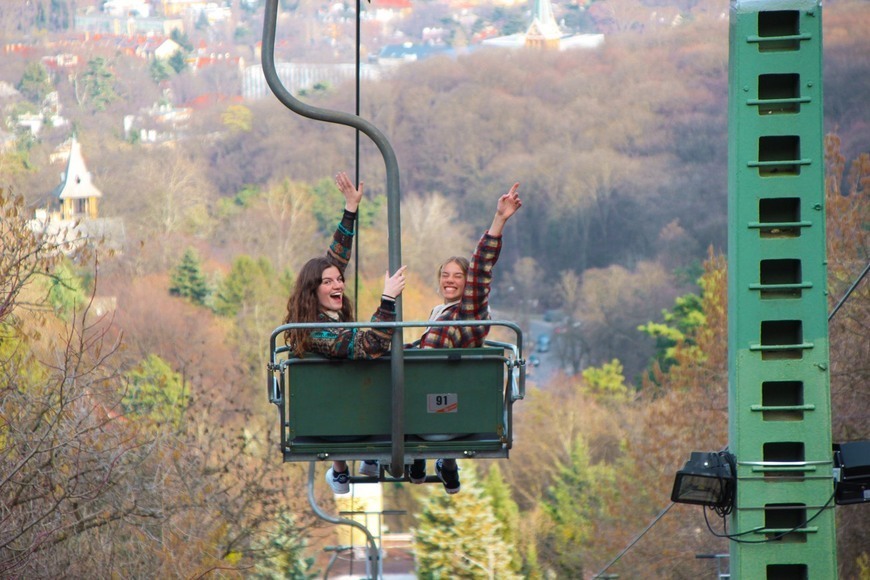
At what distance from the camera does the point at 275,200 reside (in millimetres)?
84562

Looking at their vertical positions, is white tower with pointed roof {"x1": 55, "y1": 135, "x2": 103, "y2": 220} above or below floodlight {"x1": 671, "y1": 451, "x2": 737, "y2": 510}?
above

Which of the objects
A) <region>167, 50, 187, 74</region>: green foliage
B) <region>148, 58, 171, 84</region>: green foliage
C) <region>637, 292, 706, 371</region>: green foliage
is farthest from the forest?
<region>167, 50, 187, 74</region>: green foliage

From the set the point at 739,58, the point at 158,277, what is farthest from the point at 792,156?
the point at 158,277

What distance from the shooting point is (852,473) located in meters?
5.95

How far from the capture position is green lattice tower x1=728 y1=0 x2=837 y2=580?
589cm

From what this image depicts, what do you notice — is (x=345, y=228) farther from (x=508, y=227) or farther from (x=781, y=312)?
(x=508, y=227)

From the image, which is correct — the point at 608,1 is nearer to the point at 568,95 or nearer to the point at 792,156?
the point at 568,95

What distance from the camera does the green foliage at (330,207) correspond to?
84562mm

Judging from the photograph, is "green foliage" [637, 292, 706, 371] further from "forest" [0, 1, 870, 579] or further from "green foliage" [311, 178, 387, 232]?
"green foliage" [311, 178, 387, 232]

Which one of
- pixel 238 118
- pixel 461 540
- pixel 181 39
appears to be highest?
pixel 181 39

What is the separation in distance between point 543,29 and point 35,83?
31.7 metres

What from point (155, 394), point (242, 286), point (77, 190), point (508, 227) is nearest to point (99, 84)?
point (77, 190)

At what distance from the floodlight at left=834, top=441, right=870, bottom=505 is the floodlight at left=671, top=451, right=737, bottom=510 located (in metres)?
0.40

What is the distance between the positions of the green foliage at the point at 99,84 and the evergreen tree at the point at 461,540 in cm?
5427
